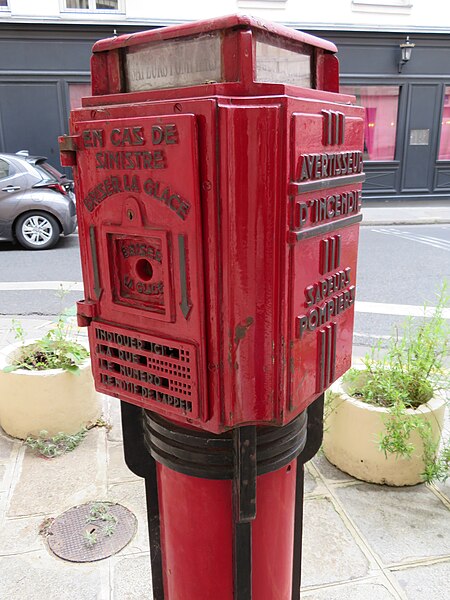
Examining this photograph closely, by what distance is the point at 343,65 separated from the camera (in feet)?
45.1

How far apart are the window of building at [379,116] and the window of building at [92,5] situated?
5.74m

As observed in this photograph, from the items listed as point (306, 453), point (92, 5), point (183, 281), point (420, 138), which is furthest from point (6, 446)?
point (420, 138)

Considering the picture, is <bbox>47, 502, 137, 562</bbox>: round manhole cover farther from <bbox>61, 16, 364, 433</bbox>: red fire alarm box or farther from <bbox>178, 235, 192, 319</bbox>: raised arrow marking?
<bbox>178, 235, 192, 319</bbox>: raised arrow marking

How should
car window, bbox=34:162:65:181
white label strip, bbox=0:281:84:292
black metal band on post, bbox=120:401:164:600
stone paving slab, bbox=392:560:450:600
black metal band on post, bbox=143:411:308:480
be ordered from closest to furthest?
black metal band on post, bbox=143:411:308:480 < black metal band on post, bbox=120:401:164:600 < stone paving slab, bbox=392:560:450:600 < white label strip, bbox=0:281:84:292 < car window, bbox=34:162:65:181

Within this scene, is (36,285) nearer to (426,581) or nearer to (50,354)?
(50,354)

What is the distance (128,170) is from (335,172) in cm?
52

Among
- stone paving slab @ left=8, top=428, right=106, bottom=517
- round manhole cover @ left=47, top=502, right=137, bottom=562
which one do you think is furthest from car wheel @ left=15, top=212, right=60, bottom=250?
round manhole cover @ left=47, top=502, right=137, bottom=562

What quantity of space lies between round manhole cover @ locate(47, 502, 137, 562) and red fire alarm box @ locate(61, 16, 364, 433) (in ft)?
4.60

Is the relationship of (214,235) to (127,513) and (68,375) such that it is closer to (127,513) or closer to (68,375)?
(127,513)

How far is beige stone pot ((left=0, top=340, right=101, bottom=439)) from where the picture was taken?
3.35 metres

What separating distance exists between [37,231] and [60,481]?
274 inches

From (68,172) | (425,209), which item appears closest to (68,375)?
(68,172)

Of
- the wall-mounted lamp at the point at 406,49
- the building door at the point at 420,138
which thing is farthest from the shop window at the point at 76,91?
the building door at the point at 420,138

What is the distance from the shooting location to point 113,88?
4.74 ft
